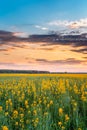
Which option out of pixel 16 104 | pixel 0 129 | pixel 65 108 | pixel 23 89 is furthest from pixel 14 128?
pixel 23 89

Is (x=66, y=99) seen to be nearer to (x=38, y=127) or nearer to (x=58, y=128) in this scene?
(x=58, y=128)

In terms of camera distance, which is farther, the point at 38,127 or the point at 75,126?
the point at 75,126

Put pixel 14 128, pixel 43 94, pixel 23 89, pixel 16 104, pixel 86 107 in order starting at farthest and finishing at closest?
pixel 23 89 → pixel 43 94 → pixel 16 104 → pixel 86 107 → pixel 14 128

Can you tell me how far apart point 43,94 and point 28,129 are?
664cm

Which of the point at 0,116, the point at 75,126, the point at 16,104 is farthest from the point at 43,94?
the point at 0,116

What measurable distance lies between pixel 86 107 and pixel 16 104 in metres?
2.86

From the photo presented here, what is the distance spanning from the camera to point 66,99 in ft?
37.3

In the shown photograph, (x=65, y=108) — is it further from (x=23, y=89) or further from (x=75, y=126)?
(x=23, y=89)

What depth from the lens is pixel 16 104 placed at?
12453 mm

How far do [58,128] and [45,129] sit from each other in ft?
4.50

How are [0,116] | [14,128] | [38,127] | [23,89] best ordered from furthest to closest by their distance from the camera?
[23,89], [14,128], [0,116], [38,127]

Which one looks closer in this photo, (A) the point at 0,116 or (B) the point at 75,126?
(A) the point at 0,116

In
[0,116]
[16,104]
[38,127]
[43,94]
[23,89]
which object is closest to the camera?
[38,127]

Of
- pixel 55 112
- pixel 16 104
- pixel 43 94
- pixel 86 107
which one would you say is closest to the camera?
pixel 55 112
